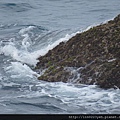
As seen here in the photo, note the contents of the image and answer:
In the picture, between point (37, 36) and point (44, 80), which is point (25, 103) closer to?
point (44, 80)

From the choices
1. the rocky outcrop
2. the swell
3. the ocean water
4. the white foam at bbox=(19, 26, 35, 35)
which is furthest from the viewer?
the swell

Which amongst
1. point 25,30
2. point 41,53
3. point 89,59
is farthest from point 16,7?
point 89,59

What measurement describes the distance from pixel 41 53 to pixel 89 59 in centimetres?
306

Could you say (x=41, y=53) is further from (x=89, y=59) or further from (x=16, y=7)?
(x=16, y=7)

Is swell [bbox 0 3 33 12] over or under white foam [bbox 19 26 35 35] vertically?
over

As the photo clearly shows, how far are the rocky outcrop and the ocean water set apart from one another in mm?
298

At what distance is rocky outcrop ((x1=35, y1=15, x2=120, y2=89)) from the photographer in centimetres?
1492

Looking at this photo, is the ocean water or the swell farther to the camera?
the swell

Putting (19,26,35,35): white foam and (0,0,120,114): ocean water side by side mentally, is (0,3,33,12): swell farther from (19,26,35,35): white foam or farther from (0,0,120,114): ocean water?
(19,26,35,35): white foam

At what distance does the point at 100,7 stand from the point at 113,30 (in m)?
15.3

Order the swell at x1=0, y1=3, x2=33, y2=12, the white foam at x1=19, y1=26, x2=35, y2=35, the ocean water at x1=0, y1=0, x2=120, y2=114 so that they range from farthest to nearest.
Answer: the swell at x1=0, y1=3, x2=33, y2=12
the white foam at x1=19, y1=26, x2=35, y2=35
the ocean water at x1=0, y1=0, x2=120, y2=114

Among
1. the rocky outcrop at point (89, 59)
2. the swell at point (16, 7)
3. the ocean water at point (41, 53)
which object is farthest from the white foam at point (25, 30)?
the swell at point (16, 7)

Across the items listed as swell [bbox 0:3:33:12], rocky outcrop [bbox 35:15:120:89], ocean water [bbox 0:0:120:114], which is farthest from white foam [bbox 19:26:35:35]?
swell [bbox 0:3:33:12]

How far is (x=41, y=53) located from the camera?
18.3 meters
